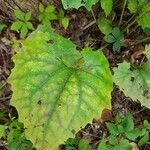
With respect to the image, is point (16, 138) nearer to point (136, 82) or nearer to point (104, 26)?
point (136, 82)

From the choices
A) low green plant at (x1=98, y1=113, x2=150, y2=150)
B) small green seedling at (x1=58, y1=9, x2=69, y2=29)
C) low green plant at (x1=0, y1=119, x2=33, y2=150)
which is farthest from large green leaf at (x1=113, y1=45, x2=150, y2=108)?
low green plant at (x1=0, y1=119, x2=33, y2=150)

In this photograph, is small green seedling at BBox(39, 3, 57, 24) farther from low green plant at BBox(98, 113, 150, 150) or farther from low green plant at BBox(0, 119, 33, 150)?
low green plant at BBox(98, 113, 150, 150)

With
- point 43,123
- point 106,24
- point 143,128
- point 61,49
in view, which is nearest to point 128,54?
point 106,24

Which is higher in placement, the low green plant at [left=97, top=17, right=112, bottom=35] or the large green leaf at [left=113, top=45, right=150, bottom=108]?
the low green plant at [left=97, top=17, right=112, bottom=35]

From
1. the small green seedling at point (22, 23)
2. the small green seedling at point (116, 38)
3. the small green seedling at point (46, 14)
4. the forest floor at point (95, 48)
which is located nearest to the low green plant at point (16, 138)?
the forest floor at point (95, 48)

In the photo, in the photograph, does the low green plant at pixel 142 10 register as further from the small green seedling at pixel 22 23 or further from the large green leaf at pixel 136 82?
the small green seedling at pixel 22 23

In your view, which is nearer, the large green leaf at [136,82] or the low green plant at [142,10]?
the large green leaf at [136,82]
